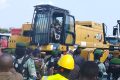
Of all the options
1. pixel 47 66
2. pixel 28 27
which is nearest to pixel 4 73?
pixel 47 66

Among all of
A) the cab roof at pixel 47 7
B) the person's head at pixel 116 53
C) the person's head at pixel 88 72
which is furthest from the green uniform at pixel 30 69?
the person's head at pixel 116 53

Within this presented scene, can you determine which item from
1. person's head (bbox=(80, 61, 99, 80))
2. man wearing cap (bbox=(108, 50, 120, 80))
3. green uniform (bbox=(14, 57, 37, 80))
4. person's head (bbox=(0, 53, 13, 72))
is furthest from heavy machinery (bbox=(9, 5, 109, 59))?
person's head (bbox=(80, 61, 99, 80))

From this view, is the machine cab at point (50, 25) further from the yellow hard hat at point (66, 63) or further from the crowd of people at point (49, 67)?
the yellow hard hat at point (66, 63)

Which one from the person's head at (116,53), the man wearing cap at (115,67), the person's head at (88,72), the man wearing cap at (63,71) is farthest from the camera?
the person's head at (116,53)

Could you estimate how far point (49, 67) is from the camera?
12.3m

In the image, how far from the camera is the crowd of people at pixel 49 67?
5.05m

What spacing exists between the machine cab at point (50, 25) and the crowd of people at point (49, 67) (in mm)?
1028

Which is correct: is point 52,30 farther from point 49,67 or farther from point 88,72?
point 88,72

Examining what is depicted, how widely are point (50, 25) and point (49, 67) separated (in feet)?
12.6

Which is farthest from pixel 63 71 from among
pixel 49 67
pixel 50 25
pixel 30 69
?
pixel 50 25

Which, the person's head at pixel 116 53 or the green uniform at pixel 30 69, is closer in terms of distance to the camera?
the green uniform at pixel 30 69

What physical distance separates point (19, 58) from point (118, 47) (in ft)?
40.7

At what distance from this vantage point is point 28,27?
1845 centimetres

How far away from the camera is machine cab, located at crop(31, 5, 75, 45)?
1588 cm
